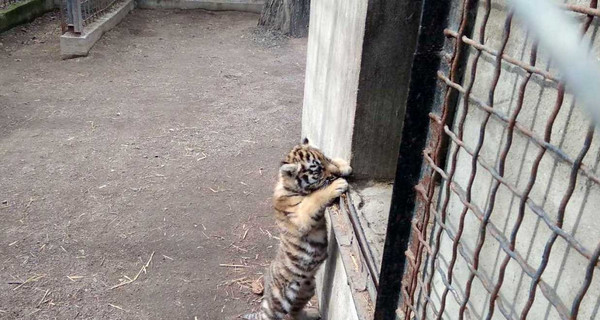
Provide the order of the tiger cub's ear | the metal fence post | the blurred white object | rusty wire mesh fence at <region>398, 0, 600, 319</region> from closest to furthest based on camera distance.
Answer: the blurred white object, rusty wire mesh fence at <region>398, 0, 600, 319</region>, the tiger cub's ear, the metal fence post

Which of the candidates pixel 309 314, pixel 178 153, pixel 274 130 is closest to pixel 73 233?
pixel 178 153

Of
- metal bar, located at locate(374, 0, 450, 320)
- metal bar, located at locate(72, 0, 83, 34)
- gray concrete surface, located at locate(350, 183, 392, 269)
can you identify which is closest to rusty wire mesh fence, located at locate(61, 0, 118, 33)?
metal bar, located at locate(72, 0, 83, 34)

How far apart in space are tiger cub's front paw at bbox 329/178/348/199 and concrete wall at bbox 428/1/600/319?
54.9 inches

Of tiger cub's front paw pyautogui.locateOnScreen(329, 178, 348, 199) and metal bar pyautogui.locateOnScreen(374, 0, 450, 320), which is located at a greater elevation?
metal bar pyautogui.locateOnScreen(374, 0, 450, 320)

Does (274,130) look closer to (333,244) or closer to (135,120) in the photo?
(135,120)

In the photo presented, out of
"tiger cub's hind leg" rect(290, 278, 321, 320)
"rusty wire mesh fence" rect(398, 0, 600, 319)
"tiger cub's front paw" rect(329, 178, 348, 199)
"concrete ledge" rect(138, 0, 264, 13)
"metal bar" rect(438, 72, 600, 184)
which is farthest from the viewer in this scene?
"concrete ledge" rect(138, 0, 264, 13)

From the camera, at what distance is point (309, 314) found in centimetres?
441

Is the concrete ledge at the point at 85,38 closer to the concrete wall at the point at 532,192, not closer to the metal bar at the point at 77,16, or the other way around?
the metal bar at the point at 77,16

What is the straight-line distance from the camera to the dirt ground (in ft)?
14.9

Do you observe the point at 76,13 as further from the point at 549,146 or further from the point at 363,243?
the point at 549,146

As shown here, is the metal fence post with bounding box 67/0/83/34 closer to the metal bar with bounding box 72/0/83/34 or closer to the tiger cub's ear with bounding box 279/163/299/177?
the metal bar with bounding box 72/0/83/34

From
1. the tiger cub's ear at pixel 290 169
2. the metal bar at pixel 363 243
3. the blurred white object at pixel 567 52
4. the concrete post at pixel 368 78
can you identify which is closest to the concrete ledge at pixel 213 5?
the concrete post at pixel 368 78

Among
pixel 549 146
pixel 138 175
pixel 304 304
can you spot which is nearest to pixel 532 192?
A: pixel 549 146

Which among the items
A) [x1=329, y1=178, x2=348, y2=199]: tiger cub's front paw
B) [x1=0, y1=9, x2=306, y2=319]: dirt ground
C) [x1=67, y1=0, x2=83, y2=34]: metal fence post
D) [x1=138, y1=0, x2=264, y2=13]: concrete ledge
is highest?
[x1=329, y1=178, x2=348, y2=199]: tiger cub's front paw
